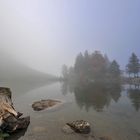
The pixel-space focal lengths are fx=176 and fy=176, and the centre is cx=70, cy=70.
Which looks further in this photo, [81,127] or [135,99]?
[135,99]

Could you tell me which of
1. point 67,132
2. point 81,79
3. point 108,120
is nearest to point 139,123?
point 108,120

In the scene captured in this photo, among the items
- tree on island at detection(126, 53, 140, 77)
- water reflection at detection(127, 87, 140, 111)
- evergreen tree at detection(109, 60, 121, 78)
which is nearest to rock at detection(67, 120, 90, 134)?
water reflection at detection(127, 87, 140, 111)

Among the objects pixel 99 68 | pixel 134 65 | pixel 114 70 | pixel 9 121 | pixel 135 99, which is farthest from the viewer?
pixel 99 68

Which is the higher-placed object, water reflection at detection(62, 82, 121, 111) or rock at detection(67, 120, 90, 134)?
water reflection at detection(62, 82, 121, 111)

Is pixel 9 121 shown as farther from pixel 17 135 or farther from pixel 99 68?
pixel 99 68

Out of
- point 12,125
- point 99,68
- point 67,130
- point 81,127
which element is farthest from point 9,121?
point 99,68

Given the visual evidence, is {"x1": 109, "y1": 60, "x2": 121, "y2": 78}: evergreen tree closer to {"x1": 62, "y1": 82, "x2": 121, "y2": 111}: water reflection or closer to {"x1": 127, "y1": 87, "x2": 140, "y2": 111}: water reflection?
{"x1": 62, "y1": 82, "x2": 121, "y2": 111}: water reflection

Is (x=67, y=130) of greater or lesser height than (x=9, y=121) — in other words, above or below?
below

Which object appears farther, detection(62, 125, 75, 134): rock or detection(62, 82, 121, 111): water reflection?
detection(62, 82, 121, 111): water reflection

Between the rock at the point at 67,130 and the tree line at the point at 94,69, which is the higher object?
the tree line at the point at 94,69

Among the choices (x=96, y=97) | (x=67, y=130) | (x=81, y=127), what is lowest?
(x=67, y=130)

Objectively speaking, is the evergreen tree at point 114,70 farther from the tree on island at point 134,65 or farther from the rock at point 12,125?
the rock at point 12,125

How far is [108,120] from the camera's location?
73.2ft

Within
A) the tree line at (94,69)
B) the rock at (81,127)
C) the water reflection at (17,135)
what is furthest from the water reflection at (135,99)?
the tree line at (94,69)
